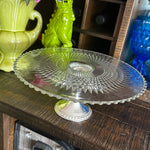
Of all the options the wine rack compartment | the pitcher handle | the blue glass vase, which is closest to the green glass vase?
the pitcher handle

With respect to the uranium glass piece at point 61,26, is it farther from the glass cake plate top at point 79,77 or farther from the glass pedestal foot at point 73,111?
the glass pedestal foot at point 73,111

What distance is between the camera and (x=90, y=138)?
41 cm

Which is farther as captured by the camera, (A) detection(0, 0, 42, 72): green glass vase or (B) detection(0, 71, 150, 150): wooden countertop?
(A) detection(0, 0, 42, 72): green glass vase

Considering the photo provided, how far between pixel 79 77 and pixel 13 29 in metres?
0.30

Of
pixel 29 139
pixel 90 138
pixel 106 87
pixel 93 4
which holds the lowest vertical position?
pixel 29 139

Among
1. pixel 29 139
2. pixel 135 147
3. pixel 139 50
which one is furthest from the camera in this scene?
pixel 139 50

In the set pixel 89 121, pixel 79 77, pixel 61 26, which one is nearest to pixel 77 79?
pixel 79 77

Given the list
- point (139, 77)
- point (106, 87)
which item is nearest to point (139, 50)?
point (139, 77)

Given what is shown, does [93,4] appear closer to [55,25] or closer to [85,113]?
[55,25]

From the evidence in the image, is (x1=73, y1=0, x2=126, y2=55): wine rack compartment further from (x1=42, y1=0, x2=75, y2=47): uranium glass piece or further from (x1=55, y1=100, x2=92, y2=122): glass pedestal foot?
(x1=55, y1=100, x2=92, y2=122): glass pedestal foot

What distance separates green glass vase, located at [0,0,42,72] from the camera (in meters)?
0.55

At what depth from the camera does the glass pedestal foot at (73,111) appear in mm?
468

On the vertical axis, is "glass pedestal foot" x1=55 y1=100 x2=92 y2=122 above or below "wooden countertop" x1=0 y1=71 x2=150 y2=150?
above

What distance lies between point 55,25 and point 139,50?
339mm
